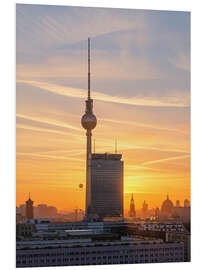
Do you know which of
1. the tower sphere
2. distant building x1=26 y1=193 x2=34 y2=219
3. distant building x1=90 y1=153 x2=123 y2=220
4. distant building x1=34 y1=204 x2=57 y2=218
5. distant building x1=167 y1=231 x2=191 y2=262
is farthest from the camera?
distant building x1=90 y1=153 x2=123 y2=220

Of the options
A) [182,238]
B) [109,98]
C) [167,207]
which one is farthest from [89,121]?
[182,238]

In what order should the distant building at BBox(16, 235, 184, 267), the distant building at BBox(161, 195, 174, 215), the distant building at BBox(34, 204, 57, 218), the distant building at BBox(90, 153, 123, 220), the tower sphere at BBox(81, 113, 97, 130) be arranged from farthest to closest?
A: the distant building at BBox(90, 153, 123, 220) < the distant building at BBox(161, 195, 174, 215) < the tower sphere at BBox(81, 113, 97, 130) < the distant building at BBox(34, 204, 57, 218) < the distant building at BBox(16, 235, 184, 267)

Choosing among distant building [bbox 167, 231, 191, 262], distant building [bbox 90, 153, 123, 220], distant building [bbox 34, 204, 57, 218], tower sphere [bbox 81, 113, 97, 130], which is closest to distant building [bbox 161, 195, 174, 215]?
distant building [bbox 167, 231, 191, 262]

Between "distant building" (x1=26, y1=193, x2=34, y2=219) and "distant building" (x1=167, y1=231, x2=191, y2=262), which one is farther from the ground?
"distant building" (x1=26, y1=193, x2=34, y2=219)

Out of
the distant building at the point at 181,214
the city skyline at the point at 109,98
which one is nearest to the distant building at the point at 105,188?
the distant building at the point at 181,214

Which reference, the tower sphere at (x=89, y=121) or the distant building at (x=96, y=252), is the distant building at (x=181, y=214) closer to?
the distant building at (x=96, y=252)

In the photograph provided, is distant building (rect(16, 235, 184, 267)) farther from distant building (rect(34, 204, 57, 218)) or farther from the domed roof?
the domed roof
